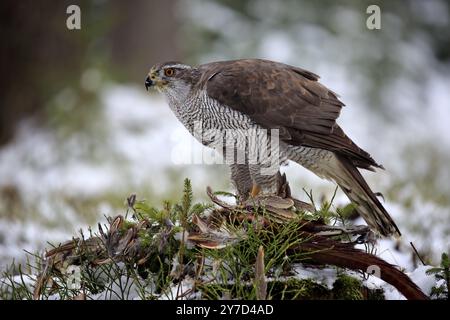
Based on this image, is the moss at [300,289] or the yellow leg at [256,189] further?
the yellow leg at [256,189]

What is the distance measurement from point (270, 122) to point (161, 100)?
864 cm

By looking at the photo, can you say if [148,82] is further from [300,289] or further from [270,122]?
[300,289]

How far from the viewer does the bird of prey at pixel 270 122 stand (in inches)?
162

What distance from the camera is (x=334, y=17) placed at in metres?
14.6

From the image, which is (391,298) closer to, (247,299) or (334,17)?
(247,299)

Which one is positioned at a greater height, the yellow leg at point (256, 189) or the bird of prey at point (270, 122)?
the bird of prey at point (270, 122)

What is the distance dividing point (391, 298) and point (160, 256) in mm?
1090

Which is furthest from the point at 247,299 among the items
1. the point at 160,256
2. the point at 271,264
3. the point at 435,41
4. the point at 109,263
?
the point at 435,41

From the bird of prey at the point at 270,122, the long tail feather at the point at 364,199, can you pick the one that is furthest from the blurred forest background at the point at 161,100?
the bird of prey at the point at 270,122

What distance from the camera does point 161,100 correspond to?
12617mm

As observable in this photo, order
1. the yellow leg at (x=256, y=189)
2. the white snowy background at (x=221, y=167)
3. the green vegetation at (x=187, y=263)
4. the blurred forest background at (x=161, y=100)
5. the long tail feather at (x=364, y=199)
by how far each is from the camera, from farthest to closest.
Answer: the blurred forest background at (x=161, y=100), the white snowy background at (x=221, y=167), the yellow leg at (x=256, y=189), the long tail feather at (x=364, y=199), the green vegetation at (x=187, y=263)

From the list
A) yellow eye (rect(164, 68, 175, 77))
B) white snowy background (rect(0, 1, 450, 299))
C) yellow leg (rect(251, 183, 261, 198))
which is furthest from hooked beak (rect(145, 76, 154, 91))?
white snowy background (rect(0, 1, 450, 299))

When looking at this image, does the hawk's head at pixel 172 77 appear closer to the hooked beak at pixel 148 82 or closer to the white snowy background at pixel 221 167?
the hooked beak at pixel 148 82

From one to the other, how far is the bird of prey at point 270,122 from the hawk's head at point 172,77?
0.14 feet
